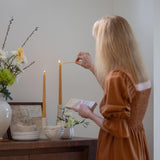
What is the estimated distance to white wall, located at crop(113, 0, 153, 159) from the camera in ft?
7.49

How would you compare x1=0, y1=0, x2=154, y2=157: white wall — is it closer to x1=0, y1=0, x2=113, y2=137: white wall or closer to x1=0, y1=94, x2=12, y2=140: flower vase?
x1=0, y1=0, x2=113, y2=137: white wall

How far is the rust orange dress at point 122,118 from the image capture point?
5.60 feet

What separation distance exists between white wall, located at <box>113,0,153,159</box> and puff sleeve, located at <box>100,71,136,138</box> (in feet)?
1.92

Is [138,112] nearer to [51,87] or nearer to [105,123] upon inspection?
[105,123]

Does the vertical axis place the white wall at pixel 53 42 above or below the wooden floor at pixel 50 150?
above

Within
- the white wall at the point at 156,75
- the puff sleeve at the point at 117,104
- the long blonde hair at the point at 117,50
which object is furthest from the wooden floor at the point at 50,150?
the white wall at the point at 156,75

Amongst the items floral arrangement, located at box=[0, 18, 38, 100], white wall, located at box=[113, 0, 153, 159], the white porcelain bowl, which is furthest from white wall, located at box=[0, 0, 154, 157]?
the white porcelain bowl

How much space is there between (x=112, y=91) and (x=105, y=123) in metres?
0.16

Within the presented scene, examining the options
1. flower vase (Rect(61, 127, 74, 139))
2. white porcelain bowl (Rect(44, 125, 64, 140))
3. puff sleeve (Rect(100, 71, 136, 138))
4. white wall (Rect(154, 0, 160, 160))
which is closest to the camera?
puff sleeve (Rect(100, 71, 136, 138))

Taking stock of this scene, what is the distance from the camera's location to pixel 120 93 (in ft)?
5.60

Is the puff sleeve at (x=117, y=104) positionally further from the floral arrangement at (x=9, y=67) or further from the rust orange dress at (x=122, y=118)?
the floral arrangement at (x=9, y=67)

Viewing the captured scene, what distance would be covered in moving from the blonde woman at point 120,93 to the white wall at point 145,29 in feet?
1.41

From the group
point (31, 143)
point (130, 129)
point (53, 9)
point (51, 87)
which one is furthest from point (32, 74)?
Result: point (130, 129)

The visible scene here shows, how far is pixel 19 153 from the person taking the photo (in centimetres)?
178
